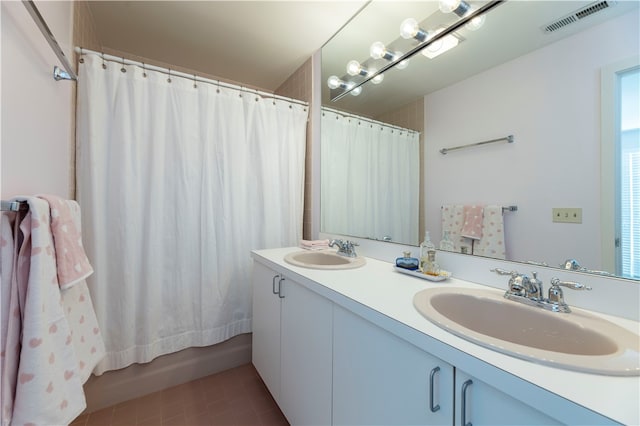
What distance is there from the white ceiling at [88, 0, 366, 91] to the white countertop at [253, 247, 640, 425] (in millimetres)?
1646

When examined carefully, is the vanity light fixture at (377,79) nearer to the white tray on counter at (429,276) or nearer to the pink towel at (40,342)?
the white tray on counter at (429,276)

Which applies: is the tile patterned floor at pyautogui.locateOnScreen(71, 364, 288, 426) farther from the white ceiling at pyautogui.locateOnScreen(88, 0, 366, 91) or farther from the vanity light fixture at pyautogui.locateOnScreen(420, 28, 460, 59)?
the white ceiling at pyautogui.locateOnScreen(88, 0, 366, 91)

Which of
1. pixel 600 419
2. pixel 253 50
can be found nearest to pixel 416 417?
pixel 600 419

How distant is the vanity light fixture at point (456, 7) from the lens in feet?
3.69

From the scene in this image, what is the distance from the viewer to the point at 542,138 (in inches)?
34.6

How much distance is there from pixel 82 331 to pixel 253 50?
80.7 inches

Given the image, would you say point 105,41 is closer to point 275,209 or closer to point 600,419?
point 275,209

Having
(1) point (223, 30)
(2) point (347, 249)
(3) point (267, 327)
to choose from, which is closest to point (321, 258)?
(2) point (347, 249)

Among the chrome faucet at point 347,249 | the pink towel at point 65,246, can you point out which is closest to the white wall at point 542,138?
the chrome faucet at point 347,249

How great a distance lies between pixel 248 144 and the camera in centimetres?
185

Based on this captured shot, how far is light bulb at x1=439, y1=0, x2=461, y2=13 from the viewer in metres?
1.15

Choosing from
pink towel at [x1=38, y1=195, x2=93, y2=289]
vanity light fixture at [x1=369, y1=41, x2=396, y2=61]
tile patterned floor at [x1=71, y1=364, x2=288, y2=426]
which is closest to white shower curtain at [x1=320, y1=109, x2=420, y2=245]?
vanity light fixture at [x1=369, y1=41, x2=396, y2=61]

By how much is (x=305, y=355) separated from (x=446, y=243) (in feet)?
2.65

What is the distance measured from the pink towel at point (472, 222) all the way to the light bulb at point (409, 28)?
965 mm
